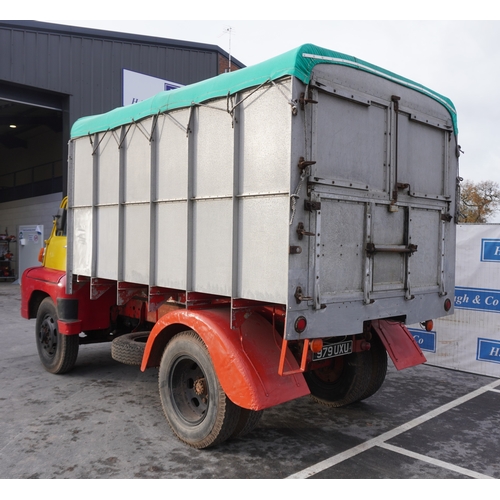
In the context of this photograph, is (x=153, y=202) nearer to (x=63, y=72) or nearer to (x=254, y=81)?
(x=254, y=81)

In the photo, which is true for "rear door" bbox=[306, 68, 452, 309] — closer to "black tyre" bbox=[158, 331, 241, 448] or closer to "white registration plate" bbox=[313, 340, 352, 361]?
"white registration plate" bbox=[313, 340, 352, 361]

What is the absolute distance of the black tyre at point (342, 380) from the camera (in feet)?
18.0

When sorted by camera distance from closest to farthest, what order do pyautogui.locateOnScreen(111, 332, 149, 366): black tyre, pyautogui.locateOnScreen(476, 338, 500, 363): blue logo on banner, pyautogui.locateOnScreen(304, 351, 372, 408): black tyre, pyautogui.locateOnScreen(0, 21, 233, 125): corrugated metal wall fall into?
1. pyautogui.locateOnScreen(111, 332, 149, 366): black tyre
2. pyautogui.locateOnScreen(304, 351, 372, 408): black tyre
3. pyautogui.locateOnScreen(476, 338, 500, 363): blue logo on banner
4. pyautogui.locateOnScreen(0, 21, 233, 125): corrugated metal wall

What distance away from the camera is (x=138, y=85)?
1859cm

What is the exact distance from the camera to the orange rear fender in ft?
12.8

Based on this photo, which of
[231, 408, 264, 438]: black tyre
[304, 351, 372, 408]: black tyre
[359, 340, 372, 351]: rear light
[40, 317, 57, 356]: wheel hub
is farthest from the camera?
[40, 317, 57, 356]: wheel hub

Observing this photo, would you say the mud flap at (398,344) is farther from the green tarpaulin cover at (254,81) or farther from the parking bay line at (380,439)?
the green tarpaulin cover at (254,81)

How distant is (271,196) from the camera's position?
3.91m

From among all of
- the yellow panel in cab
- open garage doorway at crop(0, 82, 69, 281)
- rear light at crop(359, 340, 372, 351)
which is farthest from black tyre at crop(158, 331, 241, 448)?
open garage doorway at crop(0, 82, 69, 281)

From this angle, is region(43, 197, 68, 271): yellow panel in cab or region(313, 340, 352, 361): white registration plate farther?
region(43, 197, 68, 271): yellow panel in cab

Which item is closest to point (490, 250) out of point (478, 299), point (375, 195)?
point (478, 299)

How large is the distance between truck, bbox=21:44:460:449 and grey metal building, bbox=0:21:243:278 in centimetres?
1235

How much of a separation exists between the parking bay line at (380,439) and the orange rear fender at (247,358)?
607 millimetres

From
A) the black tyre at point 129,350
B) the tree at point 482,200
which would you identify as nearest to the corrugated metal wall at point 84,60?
the black tyre at point 129,350
